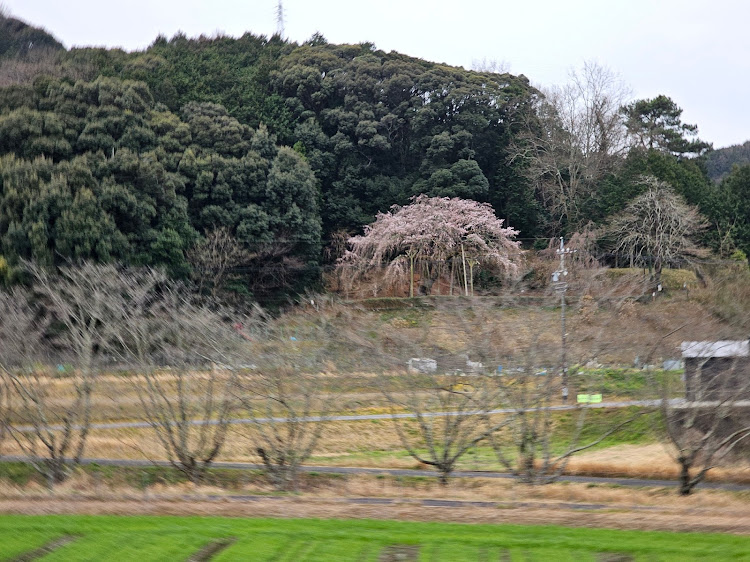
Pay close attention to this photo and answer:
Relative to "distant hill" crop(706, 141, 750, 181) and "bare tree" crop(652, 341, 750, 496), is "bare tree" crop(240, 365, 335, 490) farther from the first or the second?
"distant hill" crop(706, 141, 750, 181)

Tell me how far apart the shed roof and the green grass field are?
7.89 meters

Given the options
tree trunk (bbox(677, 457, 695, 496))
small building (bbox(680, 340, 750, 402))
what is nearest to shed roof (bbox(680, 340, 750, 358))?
small building (bbox(680, 340, 750, 402))

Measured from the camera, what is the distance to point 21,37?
4894 centimetres

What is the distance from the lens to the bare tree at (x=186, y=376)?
1384 cm

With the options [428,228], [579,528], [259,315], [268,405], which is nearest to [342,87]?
[428,228]

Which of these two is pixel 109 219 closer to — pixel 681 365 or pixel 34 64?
pixel 34 64

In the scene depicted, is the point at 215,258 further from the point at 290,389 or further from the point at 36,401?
the point at 290,389

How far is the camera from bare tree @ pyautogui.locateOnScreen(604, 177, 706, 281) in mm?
33906

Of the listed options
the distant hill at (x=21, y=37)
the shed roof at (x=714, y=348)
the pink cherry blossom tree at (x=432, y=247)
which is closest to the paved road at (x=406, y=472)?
the shed roof at (x=714, y=348)

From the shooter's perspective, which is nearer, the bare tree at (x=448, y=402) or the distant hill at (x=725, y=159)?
the bare tree at (x=448, y=402)

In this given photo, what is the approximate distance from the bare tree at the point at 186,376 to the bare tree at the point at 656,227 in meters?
24.0

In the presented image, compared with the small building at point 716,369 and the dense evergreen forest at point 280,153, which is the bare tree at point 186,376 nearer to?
the small building at point 716,369

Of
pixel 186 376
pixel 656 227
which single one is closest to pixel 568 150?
pixel 656 227

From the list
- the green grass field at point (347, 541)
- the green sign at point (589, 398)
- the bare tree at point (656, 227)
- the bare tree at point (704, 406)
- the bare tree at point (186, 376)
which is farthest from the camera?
the bare tree at point (656, 227)
